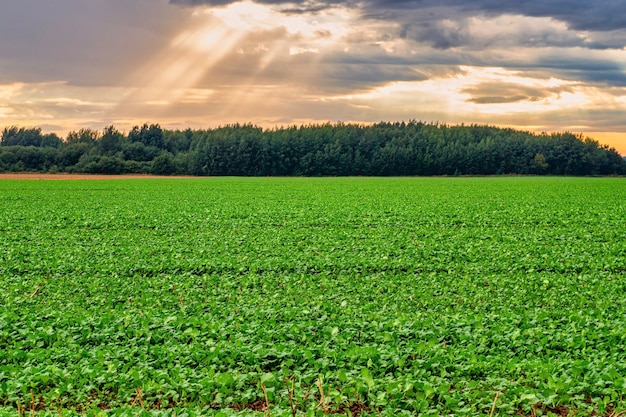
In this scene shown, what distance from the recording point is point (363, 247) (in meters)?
19.6

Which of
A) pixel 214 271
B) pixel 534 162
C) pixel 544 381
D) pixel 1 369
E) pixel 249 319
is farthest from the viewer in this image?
pixel 534 162

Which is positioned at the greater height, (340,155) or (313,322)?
(340,155)

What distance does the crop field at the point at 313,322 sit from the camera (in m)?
7.85

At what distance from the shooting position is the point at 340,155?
449ft

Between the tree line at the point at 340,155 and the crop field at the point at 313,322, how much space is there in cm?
10155

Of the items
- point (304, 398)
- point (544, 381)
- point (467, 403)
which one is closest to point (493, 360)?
point (544, 381)

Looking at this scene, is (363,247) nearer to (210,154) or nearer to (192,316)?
Result: (192,316)

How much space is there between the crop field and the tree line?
101545mm

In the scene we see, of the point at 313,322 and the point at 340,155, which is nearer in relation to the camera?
the point at 313,322

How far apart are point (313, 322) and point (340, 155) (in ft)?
416

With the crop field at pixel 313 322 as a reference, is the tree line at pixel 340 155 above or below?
above

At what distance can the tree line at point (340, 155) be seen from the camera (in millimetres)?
121500

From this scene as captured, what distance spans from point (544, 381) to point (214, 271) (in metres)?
9.78

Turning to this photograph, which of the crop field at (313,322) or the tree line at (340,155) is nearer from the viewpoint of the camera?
the crop field at (313,322)
